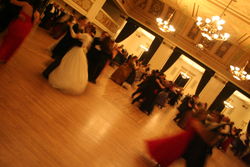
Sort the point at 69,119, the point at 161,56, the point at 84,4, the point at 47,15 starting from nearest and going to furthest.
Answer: the point at 69,119 < the point at 47,15 < the point at 84,4 < the point at 161,56

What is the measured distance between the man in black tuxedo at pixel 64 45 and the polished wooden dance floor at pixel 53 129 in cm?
27

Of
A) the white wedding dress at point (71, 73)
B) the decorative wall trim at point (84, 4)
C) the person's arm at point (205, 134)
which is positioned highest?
the decorative wall trim at point (84, 4)

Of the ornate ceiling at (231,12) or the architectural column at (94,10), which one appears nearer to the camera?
the ornate ceiling at (231,12)

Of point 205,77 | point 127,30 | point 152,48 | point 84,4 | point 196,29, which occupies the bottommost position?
point 84,4

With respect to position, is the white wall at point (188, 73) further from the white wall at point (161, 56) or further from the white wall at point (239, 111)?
the white wall at point (239, 111)

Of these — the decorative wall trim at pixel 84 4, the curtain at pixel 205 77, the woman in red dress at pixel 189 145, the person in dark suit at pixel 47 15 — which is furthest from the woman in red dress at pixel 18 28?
the curtain at pixel 205 77

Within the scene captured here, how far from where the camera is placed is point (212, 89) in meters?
14.4

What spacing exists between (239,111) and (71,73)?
1636 cm

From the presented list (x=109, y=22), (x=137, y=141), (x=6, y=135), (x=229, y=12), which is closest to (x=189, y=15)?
(x=229, y=12)

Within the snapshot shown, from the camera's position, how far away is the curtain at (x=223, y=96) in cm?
1393

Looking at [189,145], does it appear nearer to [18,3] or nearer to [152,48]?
[18,3]

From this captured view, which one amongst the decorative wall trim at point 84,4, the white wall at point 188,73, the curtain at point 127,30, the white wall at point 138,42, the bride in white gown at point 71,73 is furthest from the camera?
the white wall at point 138,42

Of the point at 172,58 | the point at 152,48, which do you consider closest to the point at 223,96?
the point at 172,58

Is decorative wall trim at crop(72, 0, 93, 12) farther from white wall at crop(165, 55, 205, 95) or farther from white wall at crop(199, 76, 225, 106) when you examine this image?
white wall at crop(199, 76, 225, 106)
